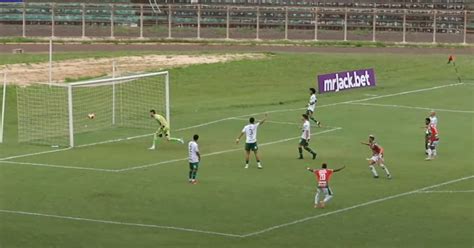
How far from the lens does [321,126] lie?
203 feet

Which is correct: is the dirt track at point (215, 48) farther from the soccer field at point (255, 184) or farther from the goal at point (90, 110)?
the goal at point (90, 110)

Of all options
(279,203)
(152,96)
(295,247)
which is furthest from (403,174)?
(152,96)

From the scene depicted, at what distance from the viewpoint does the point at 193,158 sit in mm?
44531

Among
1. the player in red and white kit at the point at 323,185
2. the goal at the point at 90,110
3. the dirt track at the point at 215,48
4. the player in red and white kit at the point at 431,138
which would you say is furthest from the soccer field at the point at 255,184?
the dirt track at the point at 215,48

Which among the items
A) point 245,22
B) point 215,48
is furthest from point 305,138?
point 245,22

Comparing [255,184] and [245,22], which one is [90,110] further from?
[245,22]

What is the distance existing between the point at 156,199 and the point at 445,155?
15978 millimetres

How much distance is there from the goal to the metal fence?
3511 centimetres

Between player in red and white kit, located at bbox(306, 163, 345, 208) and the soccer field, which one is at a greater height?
player in red and white kit, located at bbox(306, 163, 345, 208)

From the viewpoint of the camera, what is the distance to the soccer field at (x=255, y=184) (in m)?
36.1

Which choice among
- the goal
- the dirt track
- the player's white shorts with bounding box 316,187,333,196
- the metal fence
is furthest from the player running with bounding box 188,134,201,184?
the metal fence

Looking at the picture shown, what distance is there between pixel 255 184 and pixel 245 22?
65.5 m

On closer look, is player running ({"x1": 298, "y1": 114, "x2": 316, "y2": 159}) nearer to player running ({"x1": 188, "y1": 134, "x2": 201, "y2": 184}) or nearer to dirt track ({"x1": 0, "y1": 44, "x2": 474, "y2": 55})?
player running ({"x1": 188, "y1": 134, "x2": 201, "y2": 184})

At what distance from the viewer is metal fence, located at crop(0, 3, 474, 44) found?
10712 centimetres
